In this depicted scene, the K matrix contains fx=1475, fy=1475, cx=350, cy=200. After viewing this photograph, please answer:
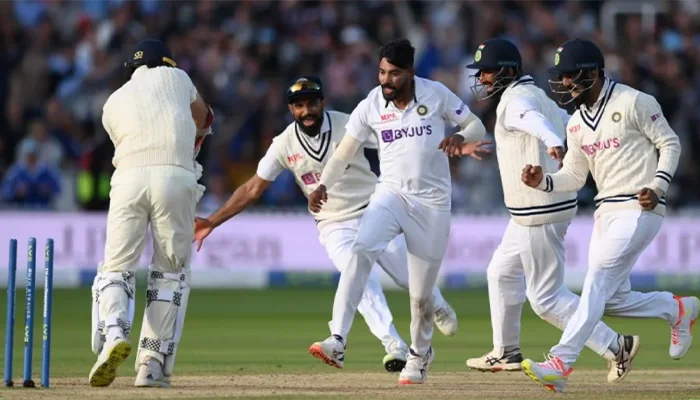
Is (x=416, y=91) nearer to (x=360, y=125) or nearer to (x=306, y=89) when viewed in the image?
(x=360, y=125)

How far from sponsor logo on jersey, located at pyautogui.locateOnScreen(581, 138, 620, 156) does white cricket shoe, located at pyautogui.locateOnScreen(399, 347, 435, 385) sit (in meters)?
1.58

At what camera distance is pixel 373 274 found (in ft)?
33.9

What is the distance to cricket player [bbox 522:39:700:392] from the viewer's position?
8266 mm

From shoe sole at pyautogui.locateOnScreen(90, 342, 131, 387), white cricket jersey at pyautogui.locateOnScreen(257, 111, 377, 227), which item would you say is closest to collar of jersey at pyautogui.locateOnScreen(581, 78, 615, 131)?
white cricket jersey at pyautogui.locateOnScreen(257, 111, 377, 227)

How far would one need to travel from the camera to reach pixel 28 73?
1928 centimetres

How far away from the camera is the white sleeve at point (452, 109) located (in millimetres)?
8953

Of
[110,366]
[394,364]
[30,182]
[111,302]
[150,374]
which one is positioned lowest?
[30,182]

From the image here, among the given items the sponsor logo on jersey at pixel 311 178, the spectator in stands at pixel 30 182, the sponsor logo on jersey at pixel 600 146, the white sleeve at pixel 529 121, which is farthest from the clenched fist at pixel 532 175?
the spectator in stands at pixel 30 182

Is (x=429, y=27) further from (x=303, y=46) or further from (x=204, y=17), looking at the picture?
(x=204, y=17)

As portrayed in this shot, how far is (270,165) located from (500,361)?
81.7 inches

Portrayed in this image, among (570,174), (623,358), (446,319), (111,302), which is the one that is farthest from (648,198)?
(111,302)

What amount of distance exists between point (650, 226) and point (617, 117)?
2.14 ft

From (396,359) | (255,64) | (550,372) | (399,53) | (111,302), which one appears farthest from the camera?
(255,64)

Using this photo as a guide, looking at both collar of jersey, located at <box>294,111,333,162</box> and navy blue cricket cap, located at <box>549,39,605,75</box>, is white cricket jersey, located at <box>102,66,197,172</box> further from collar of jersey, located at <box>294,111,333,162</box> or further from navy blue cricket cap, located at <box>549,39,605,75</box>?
navy blue cricket cap, located at <box>549,39,605,75</box>
